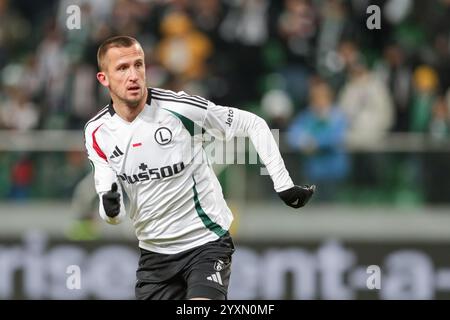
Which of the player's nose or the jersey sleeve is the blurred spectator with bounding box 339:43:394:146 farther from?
the player's nose

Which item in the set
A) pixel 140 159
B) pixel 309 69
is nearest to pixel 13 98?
pixel 309 69

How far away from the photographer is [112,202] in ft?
22.5

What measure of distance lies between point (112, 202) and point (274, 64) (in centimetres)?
722

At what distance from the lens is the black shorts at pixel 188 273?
23.4 feet

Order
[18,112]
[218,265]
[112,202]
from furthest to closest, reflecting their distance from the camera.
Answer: [18,112] < [218,265] < [112,202]

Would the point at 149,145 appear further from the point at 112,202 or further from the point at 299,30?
the point at 299,30

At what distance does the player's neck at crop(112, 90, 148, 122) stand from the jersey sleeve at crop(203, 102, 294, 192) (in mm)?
451

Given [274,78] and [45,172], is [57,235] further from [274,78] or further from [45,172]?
[274,78]

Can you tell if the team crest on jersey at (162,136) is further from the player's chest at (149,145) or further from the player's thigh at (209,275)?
the player's thigh at (209,275)


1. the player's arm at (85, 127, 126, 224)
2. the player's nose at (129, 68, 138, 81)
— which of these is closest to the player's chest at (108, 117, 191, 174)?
the player's arm at (85, 127, 126, 224)

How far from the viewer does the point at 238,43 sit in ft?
45.5

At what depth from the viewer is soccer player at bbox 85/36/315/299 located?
23.9ft

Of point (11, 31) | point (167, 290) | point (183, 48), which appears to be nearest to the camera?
point (167, 290)

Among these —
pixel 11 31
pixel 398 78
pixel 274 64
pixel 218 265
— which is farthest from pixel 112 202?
pixel 11 31
